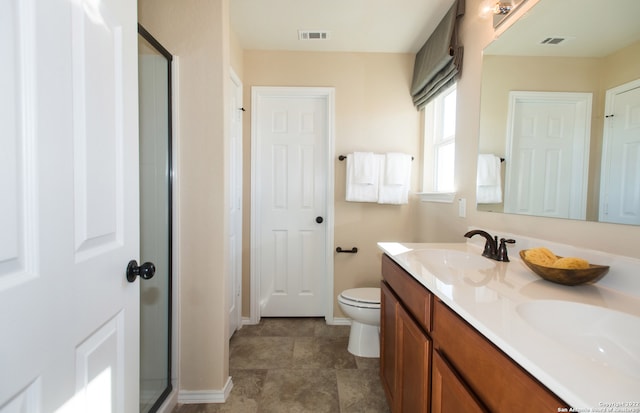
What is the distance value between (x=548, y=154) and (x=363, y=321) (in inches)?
57.3

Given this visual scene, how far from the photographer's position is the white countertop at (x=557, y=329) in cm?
42

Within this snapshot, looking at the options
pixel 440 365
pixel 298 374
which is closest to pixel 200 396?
pixel 298 374

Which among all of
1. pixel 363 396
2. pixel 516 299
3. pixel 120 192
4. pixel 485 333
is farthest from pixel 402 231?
pixel 120 192

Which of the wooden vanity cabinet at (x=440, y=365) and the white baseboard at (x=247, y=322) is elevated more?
the wooden vanity cabinet at (x=440, y=365)

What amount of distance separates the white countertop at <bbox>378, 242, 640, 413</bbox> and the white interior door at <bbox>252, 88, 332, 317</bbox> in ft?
4.95

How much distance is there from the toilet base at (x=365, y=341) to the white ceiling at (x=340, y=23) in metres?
2.21

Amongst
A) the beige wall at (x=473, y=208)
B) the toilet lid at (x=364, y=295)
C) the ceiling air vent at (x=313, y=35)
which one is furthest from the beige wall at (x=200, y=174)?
the beige wall at (x=473, y=208)

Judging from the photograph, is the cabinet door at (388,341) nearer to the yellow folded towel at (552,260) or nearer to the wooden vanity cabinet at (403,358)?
the wooden vanity cabinet at (403,358)

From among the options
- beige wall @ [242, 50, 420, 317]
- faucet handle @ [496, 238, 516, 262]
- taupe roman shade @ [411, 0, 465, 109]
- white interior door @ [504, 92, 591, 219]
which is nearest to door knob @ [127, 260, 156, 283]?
faucet handle @ [496, 238, 516, 262]

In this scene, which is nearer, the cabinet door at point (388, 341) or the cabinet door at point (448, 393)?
Result: the cabinet door at point (448, 393)

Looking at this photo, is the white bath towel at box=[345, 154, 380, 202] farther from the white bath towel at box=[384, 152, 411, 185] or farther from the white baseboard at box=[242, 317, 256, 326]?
the white baseboard at box=[242, 317, 256, 326]

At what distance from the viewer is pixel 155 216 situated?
136 cm

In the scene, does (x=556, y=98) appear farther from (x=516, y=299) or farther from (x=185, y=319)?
(x=185, y=319)

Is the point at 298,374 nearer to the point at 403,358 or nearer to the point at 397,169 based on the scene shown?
the point at 403,358
